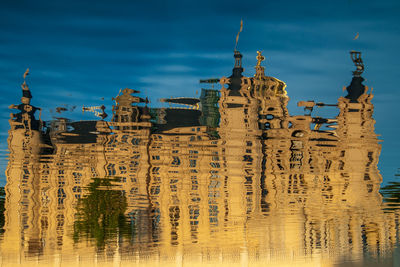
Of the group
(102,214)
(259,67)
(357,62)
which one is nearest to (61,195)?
(102,214)

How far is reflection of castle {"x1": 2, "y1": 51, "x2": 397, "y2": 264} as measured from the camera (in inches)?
208

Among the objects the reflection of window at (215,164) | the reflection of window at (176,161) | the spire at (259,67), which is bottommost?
the reflection of window at (215,164)

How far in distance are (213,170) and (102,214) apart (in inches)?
147

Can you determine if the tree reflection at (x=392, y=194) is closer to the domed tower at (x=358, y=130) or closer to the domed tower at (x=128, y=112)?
the domed tower at (x=358, y=130)

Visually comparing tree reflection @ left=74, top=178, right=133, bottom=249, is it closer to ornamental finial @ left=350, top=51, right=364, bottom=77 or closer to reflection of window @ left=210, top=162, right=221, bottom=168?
reflection of window @ left=210, top=162, right=221, bottom=168

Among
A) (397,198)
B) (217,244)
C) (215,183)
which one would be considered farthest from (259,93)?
(217,244)

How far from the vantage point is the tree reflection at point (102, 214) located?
800 cm

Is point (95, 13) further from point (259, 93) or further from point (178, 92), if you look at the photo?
point (259, 93)

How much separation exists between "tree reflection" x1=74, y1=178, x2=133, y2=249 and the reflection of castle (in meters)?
0.21

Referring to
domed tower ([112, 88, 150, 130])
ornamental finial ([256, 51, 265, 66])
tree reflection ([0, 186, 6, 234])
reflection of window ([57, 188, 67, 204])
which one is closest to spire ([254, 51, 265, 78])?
ornamental finial ([256, 51, 265, 66])

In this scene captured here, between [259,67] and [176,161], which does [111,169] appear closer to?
[176,161]

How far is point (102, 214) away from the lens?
9516 millimetres

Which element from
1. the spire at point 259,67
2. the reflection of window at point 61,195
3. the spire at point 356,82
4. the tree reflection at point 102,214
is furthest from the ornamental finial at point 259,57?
the reflection of window at point 61,195

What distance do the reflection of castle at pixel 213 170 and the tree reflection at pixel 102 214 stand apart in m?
0.21
